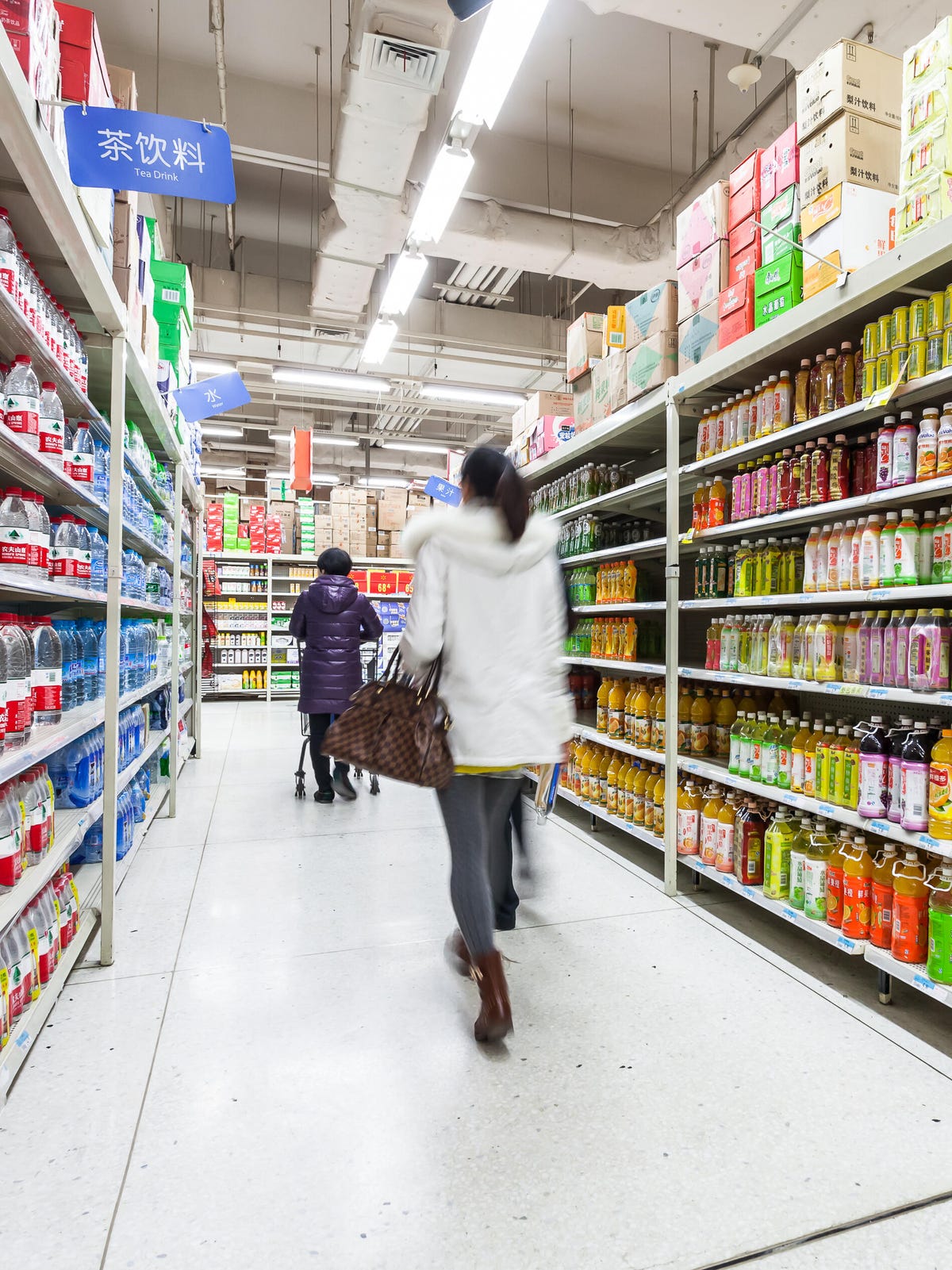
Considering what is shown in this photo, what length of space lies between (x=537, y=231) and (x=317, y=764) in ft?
17.8

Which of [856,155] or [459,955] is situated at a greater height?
[856,155]

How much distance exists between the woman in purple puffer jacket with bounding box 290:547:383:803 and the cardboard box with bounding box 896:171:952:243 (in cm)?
354

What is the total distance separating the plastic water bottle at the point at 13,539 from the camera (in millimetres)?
1957

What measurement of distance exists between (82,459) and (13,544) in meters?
0.73

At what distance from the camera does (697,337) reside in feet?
11.0

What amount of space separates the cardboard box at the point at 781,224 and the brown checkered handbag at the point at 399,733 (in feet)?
6.94

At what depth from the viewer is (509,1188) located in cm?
155

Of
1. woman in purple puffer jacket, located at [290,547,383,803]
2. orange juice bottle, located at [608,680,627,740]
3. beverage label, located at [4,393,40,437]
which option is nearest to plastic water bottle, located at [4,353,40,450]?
beverage label, located at [4,393,40,437]

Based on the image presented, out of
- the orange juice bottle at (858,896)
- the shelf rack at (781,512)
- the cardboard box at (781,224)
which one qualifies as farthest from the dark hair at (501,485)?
the orange juice bottle at (858,896)

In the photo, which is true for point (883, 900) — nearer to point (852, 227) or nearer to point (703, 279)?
point (852, 227)

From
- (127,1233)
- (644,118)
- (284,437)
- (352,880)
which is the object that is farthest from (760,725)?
(284,437)

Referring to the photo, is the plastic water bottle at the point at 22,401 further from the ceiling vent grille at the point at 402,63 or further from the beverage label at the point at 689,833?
the ceiling vent grille at the point at 402,63

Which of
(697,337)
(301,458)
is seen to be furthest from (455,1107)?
(301,458)

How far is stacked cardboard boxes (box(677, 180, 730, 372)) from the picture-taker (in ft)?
10.4
